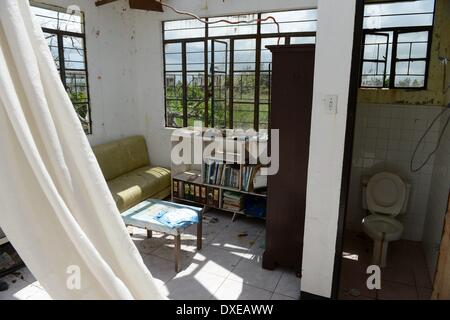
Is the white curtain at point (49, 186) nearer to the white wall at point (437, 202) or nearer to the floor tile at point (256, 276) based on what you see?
the floor tile at point (256, 276)

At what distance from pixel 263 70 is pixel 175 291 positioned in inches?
104

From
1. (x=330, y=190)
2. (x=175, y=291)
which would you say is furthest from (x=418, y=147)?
(x=175, y=291)

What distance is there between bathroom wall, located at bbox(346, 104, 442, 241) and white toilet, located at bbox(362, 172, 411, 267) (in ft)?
0.56

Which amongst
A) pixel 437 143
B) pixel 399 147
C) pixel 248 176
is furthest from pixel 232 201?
pixel 437 143

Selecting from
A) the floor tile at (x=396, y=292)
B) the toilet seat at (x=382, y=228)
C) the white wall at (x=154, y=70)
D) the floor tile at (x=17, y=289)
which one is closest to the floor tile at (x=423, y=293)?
the floor tile at (x=396, y=292)

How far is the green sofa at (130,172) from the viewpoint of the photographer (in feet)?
12.8

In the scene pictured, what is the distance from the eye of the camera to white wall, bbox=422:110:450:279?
2.74 metres

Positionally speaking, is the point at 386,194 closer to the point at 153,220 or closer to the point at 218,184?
the point at 218,184

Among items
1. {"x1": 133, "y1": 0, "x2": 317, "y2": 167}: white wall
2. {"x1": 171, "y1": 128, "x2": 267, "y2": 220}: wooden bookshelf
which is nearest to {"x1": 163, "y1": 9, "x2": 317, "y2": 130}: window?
{"x1": 133, "y1": 0, "x2": 317, "y2": 167}: white wall

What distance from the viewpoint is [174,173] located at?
14.6ft

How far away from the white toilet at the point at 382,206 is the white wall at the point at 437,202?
244 millimetres

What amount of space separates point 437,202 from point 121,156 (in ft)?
12.1
